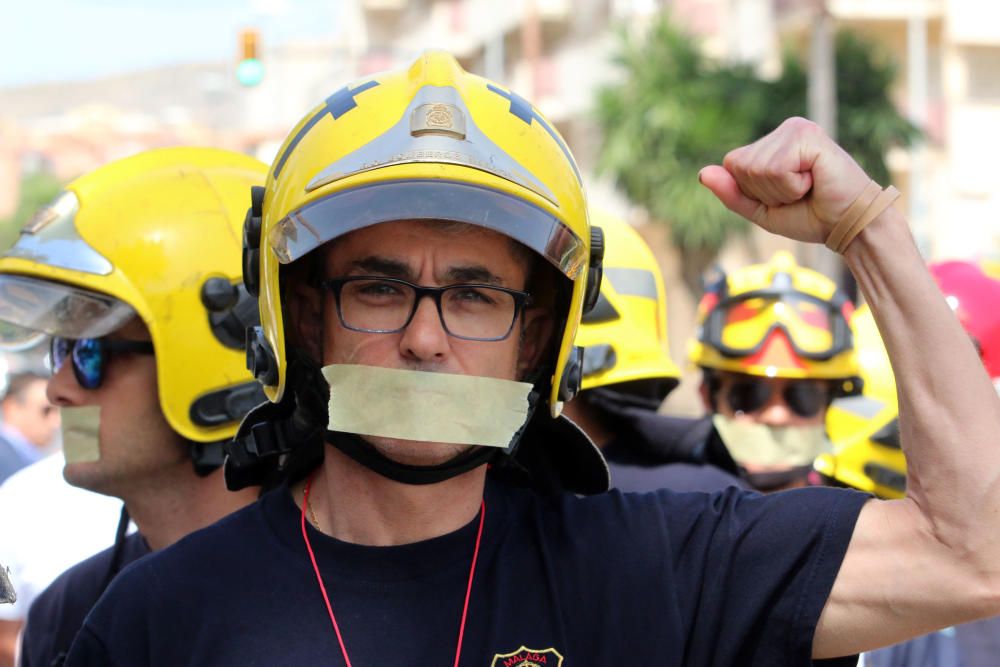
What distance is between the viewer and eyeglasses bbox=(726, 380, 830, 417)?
6.33m

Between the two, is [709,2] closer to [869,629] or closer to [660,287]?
[660,287]

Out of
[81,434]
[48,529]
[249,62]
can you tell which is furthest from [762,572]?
[249,62]

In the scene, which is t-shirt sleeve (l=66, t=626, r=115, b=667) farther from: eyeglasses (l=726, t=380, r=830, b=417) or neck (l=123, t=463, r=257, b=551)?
eyeglasses (l=726, t=380, r=830, b=417)

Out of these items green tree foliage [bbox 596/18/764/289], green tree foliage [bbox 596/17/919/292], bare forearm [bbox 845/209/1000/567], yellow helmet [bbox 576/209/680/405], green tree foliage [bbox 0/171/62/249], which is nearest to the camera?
bare forearm [bbox 845/209/1000/567]

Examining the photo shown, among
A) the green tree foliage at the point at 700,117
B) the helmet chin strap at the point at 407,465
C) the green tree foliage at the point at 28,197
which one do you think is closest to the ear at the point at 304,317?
the helmet chin strap at the point at 407,465

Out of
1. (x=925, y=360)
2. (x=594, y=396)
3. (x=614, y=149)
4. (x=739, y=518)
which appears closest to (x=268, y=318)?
(x=739, y=518)

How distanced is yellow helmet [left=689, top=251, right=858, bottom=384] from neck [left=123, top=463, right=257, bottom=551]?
10.1ft

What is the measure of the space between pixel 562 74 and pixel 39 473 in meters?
35.8

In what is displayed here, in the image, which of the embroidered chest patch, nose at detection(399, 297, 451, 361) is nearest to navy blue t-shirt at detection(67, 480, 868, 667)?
the embroidered chest patch

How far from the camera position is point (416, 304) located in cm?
274

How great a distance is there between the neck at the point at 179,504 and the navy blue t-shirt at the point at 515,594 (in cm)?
113

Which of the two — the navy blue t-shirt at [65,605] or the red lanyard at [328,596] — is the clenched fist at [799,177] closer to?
the red lanyard at [328,596]

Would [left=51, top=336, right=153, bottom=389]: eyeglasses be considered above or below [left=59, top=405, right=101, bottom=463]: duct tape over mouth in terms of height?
above

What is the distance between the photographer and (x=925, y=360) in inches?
100
